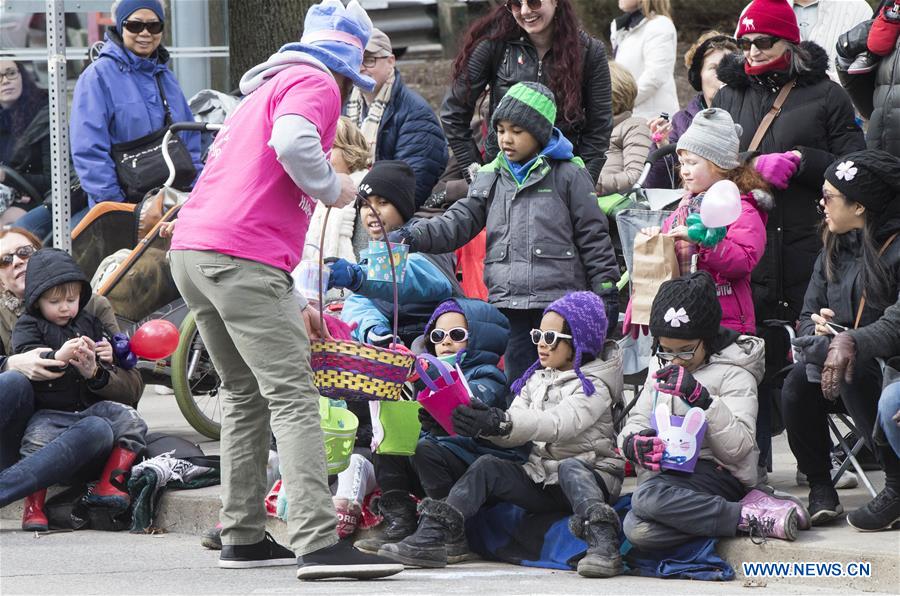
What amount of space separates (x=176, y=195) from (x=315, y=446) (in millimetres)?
3495

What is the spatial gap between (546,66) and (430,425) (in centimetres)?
232

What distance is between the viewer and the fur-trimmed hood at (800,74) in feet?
23.7

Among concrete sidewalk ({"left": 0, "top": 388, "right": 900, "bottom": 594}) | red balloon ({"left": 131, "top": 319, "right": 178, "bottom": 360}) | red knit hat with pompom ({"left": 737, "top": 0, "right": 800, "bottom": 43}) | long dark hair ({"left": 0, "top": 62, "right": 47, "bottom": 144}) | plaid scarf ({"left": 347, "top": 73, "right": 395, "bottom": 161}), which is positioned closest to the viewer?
concrete sidewalk ({"left": 0, "top": 388, "right": 900, "bottom": 594})

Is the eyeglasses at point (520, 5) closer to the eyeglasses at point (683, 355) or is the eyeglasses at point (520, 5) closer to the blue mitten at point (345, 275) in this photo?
the blue mitten at point (345, 275)

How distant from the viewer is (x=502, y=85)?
8078 millimetres

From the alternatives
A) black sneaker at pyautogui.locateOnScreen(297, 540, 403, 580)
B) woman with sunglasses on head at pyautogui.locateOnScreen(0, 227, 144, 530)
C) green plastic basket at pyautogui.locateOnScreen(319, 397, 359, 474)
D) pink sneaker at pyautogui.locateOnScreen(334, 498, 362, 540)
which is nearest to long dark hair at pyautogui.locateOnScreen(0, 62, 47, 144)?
woman with sunglasses on head at pyautogui.locateOnScreen(0, 227, 144, 530)

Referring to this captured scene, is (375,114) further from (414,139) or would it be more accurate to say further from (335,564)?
(335,564)

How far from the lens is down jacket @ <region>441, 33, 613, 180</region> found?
Answer: 799 cm

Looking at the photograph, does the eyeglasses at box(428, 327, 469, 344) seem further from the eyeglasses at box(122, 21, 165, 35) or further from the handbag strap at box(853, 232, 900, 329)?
the eyeglasses at box(122, 21, 165, 35)

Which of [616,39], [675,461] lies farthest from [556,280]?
[616,39]

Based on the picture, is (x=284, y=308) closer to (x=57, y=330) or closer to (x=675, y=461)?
(x=675, y=461)

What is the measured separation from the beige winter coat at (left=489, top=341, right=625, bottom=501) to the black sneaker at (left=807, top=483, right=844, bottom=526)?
80 cm

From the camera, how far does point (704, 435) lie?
20.1 feet

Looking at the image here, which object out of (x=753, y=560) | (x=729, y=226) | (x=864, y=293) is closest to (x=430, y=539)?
(x=753, y=560)
